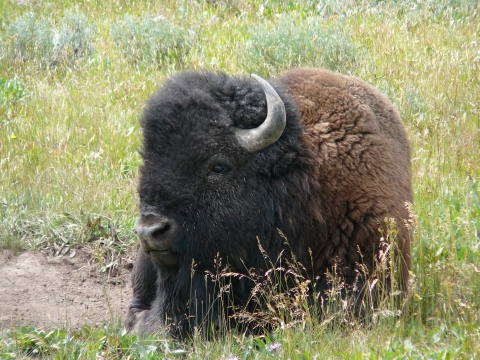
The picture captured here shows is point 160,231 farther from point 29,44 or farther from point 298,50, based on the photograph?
point 29,44

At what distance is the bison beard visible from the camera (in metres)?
4.28

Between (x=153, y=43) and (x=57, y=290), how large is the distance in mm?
5140

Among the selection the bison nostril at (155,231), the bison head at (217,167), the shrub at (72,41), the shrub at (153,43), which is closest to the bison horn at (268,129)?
the bison head at (217,167)

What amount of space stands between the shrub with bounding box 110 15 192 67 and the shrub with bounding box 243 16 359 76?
47.3 inches

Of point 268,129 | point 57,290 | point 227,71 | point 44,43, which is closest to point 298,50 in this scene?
point 227,71

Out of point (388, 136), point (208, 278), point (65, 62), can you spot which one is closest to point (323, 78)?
point (388, 136)

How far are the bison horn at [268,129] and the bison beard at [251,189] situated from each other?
0.09 ft

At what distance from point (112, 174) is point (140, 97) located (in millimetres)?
1858

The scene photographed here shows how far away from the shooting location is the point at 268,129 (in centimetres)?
424

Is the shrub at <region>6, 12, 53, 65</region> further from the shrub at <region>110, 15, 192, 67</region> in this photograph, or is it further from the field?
the shrub at <region>110, 15, 192, 67</region>

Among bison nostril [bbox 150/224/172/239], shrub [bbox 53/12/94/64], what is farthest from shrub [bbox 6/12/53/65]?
bison nostril [bbox 150/224/172/239]

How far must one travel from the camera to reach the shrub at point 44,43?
9734 millimetres

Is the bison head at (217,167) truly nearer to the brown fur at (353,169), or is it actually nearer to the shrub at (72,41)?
the brown fur at (353,169)

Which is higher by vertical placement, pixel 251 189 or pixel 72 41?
pixel 72 41
